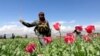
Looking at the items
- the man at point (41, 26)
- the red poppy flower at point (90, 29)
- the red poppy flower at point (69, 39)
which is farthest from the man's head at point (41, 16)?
the red poppy flower at point (69, 39)

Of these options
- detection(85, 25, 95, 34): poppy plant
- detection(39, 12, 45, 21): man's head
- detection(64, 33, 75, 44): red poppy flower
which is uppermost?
detection(39, 12, 45, 21): man's head

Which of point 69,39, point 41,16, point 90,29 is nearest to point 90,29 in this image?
point 90,29

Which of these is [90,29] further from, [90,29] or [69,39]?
[69,39]

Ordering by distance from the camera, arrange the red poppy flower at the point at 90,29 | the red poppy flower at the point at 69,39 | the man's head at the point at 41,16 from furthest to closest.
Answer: the man's head at the point at 41,16 < the red poppy flower at the point at 90,29 < the red poppy flower at the point at 69,39

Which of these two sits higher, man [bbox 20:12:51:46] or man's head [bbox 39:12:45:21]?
man's head [bbox 39:12:45:21]

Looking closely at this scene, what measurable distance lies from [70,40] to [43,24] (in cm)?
694

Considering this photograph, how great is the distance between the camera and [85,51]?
9508mm

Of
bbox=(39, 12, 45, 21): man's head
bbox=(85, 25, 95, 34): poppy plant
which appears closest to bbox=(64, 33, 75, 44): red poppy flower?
bbox=(85, 25, 95, 34): poppy plant

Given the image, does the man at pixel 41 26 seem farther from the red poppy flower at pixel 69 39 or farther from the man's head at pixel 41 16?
the red poppy flower at pixel 69 39

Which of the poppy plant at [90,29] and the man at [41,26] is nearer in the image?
the poppy plant at [90,29]

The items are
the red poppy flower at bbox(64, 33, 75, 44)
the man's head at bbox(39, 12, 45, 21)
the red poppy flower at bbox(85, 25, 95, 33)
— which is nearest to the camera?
the red poppy flower at bbox(64, 33, 75, 44)

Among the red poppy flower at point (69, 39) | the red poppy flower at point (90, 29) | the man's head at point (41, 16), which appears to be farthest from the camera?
the man's head at point (41, 16)

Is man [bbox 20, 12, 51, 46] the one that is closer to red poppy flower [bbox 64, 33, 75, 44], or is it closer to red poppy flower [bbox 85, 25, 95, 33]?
red poppy flower [bbox 85, 25, 95, 33]

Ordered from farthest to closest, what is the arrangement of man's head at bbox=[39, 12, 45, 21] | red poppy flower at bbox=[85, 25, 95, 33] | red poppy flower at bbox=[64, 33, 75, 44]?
man's head at bbox=[39, 12, 45, 21] < red poppy flower at bbox=[85, 25, 95, 33] < red poppy flower at bbox=[64, 33, 75, 44]
